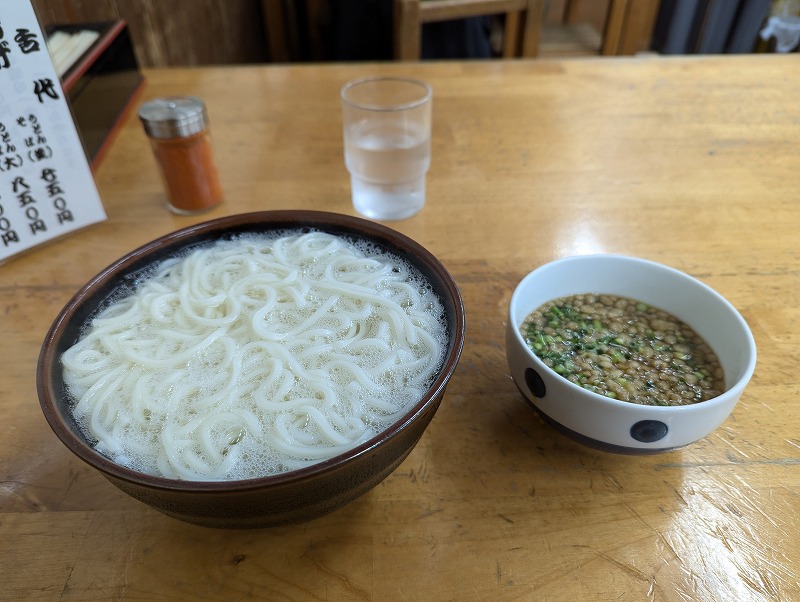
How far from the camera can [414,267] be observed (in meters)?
0.87

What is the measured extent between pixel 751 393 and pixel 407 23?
2.14 m

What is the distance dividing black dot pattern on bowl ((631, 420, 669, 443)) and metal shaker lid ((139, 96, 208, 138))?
3.54ft

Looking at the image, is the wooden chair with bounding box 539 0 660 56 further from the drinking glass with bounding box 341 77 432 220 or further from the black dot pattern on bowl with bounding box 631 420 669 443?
the black dot pattern on bowl with bounding box 631 420 669 443

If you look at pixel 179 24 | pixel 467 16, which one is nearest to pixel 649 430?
pixel 467 16

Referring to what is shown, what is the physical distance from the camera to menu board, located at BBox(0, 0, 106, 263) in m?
1.12

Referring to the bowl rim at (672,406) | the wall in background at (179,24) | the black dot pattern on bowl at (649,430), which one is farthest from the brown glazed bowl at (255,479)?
the wall in background at (179,24)

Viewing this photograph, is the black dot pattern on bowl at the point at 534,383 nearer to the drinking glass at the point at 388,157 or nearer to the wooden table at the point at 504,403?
the wooden table at the point at 504,403

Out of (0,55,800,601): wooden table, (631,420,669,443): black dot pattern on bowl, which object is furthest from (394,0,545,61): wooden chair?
(631,420,669,443): black dot pattern on bowl

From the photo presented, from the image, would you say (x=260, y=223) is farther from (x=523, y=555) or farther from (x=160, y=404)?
(x=523, y=555)

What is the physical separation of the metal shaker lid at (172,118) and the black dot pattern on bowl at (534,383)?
3.04 ft

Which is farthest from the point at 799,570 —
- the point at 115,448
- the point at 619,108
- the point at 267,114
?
the point at 267,114

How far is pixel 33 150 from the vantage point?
3.96ft

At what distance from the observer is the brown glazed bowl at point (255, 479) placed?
564 millimetres

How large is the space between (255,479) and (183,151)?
98 cm
